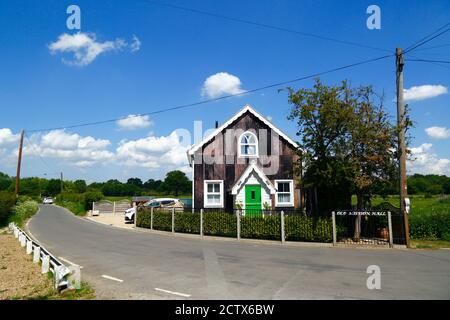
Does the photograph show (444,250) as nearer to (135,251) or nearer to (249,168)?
(249,168)

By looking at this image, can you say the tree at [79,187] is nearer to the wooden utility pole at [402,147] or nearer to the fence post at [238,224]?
the fence post at [238,224]

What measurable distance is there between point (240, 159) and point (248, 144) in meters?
1.08

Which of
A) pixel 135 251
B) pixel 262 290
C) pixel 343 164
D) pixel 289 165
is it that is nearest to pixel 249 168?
pixel 289 165

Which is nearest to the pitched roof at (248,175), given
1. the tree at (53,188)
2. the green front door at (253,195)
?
the green front door at (253,195)

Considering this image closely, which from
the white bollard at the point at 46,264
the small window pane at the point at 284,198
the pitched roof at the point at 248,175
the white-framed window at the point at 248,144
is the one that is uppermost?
the white-framed window at the point at 248,144

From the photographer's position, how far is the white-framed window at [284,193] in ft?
70.1

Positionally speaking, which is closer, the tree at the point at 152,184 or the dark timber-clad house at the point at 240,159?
the dark timber-clad house at the point at 240,159

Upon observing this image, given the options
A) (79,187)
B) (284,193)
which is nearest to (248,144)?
(284,193)

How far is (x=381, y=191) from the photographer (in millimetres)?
15617

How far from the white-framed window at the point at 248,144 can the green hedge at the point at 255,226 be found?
17.9 feet

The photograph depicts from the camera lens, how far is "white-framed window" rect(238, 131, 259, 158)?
22156 mm

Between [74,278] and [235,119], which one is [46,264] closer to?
[74,278]

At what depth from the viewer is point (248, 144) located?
22141 mm
